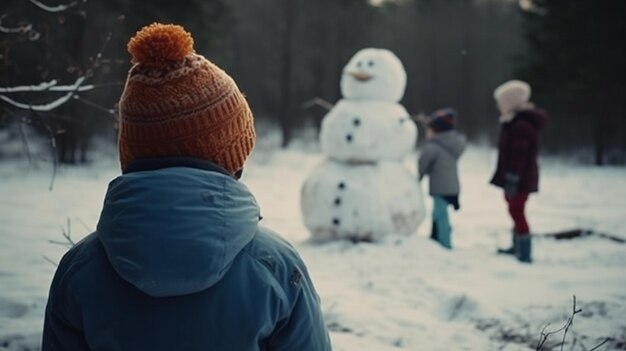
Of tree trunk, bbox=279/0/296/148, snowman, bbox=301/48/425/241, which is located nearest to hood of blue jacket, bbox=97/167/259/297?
snowman, bbox=301/48/425/241

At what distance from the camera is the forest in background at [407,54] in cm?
1302

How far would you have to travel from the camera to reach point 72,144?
12.6 metres

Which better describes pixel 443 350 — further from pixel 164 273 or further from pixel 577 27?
pixel 577 27

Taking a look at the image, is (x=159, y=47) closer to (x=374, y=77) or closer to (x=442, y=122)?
(x=374, y=77)

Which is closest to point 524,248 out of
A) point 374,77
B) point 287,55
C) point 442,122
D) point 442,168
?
point 442,168

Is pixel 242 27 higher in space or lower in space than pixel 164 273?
higher

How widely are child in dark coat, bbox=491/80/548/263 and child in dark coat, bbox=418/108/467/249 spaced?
1.98 feet

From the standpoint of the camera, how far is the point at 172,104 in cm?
125

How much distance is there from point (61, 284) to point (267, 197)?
8.08 meters

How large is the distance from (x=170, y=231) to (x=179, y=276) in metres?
0.10

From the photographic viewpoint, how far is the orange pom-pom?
1.26 meters

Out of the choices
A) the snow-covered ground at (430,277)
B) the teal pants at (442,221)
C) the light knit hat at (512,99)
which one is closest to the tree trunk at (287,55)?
the snow-covered ground at (430,277)

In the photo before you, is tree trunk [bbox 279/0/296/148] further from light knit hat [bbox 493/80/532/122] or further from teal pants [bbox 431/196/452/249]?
light knit hat [bbox 493/80/532/122]

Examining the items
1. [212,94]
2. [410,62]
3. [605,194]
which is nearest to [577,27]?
[605,194]
